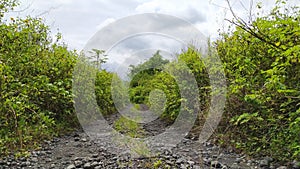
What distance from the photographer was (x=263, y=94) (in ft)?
11.6

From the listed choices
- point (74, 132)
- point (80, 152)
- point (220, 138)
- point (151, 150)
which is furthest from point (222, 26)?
point (74, 132)

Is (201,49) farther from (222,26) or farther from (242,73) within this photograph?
(242,73)

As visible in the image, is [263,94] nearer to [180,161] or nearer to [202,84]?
[180,161]

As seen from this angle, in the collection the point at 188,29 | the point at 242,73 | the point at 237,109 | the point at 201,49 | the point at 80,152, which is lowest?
the point at 80,152

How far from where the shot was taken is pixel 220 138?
16.6 feet

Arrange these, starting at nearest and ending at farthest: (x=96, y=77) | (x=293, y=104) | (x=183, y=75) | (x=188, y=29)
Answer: (x=293, y=104) → (x=188, y=29) → (x=183, y=75) → (x=96, y=77)

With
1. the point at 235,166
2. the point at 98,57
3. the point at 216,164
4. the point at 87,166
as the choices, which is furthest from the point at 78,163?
the point at 98,57

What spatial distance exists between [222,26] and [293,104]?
97.4 inches

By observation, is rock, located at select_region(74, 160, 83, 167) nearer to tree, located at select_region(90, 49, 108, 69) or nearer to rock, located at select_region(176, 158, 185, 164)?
rock, located at select_region(176, 158, 185, 164)

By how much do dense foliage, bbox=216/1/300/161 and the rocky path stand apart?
30 cm

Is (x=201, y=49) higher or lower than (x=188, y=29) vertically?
lower

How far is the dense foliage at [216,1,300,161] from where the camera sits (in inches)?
133

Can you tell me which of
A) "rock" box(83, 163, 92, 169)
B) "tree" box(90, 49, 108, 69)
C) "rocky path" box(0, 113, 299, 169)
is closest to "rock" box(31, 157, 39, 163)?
"rocky path" box(0, 113, 299, 169)

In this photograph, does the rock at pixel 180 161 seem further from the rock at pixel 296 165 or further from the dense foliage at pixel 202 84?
the rock at pixel 296 165
